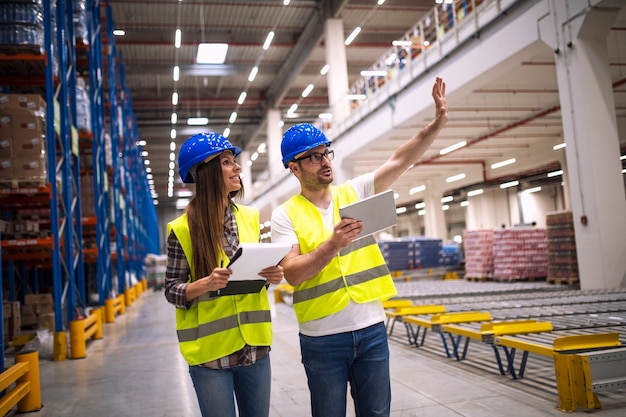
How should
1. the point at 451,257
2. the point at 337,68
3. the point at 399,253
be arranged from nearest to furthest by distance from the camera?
1. the point at 337,68
2. the point at 399,253
3. the point at 451,257

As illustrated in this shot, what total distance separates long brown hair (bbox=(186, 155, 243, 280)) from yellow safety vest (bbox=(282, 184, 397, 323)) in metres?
0.37

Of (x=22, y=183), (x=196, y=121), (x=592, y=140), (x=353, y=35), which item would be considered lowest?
(x=22, y=183)

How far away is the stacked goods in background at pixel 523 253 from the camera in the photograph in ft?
49.9

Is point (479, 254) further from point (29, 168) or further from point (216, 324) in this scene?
point (216, 324)

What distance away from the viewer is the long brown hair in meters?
2.13

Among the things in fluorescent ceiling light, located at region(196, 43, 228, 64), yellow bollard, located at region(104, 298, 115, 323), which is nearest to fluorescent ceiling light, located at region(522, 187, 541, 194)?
fluorescent ceiling light, located at region(196, 43, 228, 64)

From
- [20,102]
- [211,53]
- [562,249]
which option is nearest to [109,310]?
[20,102]

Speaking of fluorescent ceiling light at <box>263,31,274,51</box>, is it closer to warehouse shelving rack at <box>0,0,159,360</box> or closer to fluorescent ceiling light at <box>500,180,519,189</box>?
warehouse shelving rack at <box>0,0,159,360</box>

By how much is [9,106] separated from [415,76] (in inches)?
393

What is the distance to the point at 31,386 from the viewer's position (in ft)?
16.3

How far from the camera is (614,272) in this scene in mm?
8609

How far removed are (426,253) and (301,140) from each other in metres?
19.2

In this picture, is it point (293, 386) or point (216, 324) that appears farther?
point (293, 386)

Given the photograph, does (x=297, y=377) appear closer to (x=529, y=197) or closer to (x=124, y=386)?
(x=124, y=386)
